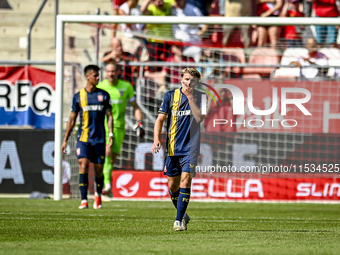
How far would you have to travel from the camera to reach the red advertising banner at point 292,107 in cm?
1160

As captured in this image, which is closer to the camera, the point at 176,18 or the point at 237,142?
the point at 176,18

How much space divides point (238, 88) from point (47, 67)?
13.0 feet

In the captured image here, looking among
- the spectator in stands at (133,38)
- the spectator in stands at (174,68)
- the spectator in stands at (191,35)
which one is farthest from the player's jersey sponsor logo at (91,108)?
the spectator in stands at (191,35)

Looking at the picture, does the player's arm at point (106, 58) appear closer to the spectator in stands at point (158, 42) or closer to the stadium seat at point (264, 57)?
the spectator in stands at point (158, 42)

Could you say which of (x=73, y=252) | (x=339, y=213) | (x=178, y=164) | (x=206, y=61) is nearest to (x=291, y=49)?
(x=206, y=61)

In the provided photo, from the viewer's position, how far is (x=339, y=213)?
31.0 ft

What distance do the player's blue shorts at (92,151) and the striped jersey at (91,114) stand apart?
60 millimetres

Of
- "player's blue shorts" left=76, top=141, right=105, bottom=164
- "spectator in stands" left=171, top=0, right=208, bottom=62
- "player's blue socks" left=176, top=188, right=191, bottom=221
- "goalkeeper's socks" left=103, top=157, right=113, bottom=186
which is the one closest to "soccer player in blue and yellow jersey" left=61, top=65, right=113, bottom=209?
"player's blue shorts" left=76, top=141, right=105, bottom=164

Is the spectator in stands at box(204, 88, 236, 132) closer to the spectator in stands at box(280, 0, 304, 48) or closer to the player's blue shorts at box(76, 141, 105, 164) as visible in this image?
the player's blue shorts at box(76, 141, 105, 164)

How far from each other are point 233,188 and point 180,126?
→ 5.35 metres

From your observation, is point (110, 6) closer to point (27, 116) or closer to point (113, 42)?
point (113, 42)

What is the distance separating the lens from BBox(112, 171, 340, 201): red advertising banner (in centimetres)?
1173

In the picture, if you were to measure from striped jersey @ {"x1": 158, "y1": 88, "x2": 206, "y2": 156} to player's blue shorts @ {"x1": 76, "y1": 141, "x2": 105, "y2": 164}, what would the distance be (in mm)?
2859

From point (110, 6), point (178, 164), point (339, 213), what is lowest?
point (339, 213)
